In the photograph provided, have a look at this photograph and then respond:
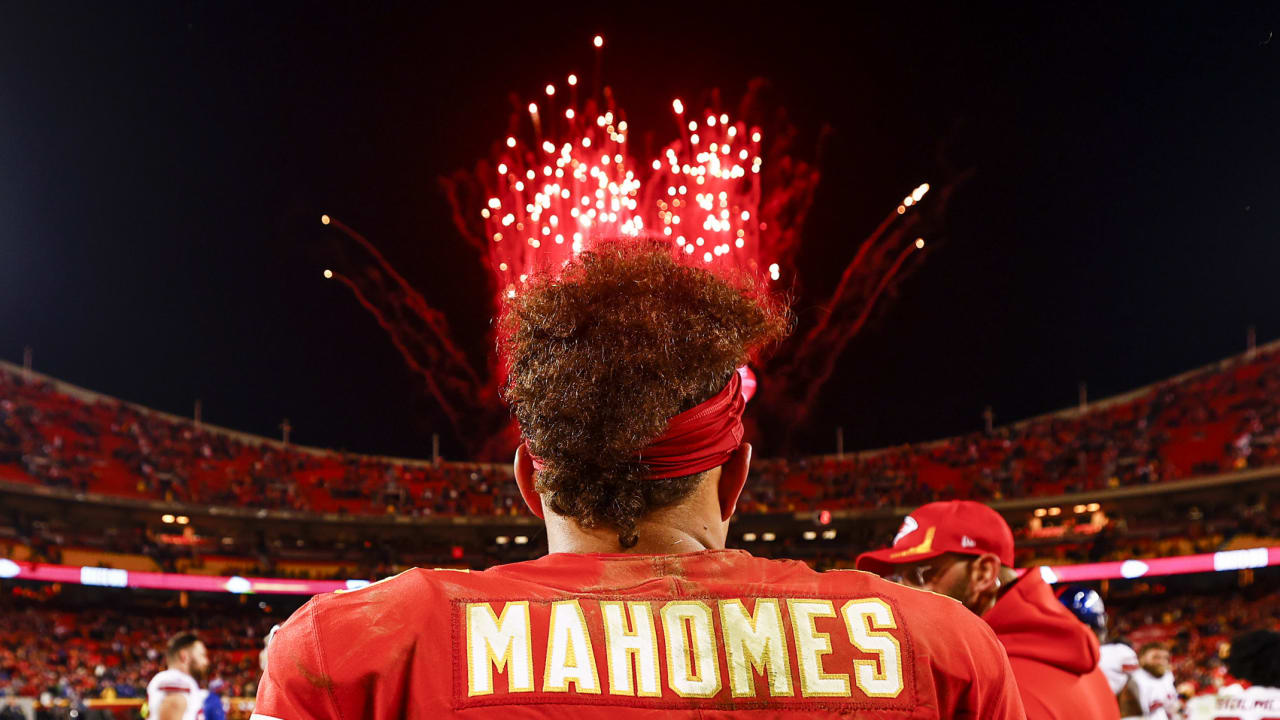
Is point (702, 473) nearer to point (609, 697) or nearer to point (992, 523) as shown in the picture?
point (609, 697)

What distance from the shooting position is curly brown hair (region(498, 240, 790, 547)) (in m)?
1.69

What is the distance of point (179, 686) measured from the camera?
7812 mm

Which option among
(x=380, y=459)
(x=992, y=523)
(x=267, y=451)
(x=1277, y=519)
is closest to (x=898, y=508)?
(x=1277, y=519)

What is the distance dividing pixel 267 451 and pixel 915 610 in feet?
166

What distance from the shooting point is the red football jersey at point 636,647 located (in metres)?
1.41

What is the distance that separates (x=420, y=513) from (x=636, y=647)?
44.0m

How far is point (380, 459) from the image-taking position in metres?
52.1

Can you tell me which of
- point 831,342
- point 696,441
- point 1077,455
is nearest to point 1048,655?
point 696,441

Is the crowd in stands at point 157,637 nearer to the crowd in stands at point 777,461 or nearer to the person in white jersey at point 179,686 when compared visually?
the crowd in stands at point 777,461

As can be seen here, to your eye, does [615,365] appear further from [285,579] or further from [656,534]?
[285,579]

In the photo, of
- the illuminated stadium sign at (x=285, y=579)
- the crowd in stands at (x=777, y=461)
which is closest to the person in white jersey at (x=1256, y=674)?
the illuminated stadium sign at (x=285, y=579)

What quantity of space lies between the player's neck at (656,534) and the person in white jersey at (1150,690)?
7127 millimetres

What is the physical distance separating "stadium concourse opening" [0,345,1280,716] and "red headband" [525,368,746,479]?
88.6 feet

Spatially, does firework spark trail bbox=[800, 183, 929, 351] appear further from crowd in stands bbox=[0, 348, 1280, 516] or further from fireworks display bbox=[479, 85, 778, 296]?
fireworks display bbox=[479, 85, 778, 296]
